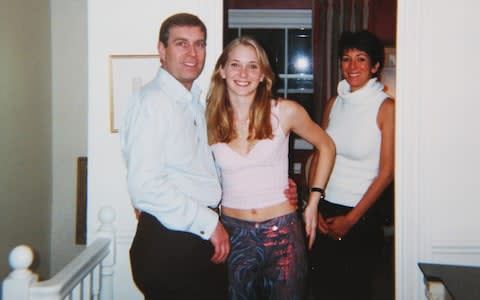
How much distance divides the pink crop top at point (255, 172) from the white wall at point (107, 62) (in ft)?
1.37

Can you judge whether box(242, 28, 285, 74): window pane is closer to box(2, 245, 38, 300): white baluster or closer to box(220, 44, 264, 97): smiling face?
box(220, 44, 264, 97): smiling face

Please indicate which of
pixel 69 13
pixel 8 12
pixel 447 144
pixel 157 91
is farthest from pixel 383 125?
pixel 69 13

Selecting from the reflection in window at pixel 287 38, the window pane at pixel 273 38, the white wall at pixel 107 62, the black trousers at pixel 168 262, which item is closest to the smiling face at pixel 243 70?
the white wall at pixel 107 62

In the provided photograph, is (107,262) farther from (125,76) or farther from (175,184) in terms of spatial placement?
(125,76)

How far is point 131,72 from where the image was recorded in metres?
1.89

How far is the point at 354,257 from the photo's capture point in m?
1.98

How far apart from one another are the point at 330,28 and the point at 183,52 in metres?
3.11

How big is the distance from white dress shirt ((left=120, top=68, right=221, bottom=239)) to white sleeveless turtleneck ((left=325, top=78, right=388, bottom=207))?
735 millimetres

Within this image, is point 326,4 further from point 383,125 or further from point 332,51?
point 383,125

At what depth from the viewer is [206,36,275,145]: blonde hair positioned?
162 cm

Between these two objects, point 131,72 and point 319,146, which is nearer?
point 319,146

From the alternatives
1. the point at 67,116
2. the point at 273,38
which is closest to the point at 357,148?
the point at 67,116

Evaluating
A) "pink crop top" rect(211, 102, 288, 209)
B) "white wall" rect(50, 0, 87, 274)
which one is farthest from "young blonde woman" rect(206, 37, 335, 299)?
"white wall" rect(50, 0, 87, 274)

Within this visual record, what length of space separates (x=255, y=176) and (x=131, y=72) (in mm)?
739
